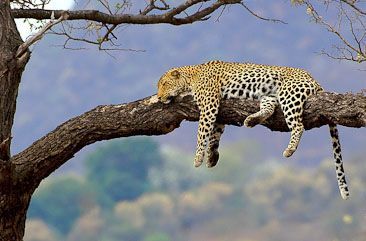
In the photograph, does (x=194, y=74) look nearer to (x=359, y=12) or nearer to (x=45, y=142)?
(x=45, y=142)

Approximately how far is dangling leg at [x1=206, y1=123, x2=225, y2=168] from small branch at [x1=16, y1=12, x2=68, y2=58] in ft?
6.33

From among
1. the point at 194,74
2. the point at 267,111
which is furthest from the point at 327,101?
the point at 194,74

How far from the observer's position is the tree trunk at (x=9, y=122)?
21.0 feet

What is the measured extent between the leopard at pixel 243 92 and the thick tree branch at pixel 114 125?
0.31ft

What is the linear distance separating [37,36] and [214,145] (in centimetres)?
213

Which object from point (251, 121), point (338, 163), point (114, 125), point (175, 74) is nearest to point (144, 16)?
point (175, 74)

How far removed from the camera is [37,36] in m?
6.04

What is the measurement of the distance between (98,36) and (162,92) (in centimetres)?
174

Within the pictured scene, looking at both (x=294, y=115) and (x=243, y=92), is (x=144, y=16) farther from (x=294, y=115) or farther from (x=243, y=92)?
(x=294, y=115)

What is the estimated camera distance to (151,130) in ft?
23.5

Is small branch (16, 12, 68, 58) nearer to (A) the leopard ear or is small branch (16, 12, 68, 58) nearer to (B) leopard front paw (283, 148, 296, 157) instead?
(A) the leopard ear

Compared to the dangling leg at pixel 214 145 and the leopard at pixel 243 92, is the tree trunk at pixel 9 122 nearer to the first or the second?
the leopard at pixel 243 92

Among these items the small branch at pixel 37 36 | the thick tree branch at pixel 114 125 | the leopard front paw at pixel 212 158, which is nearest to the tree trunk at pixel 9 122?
the small branch at pixel 37 36

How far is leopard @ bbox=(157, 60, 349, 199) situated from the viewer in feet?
22.0
